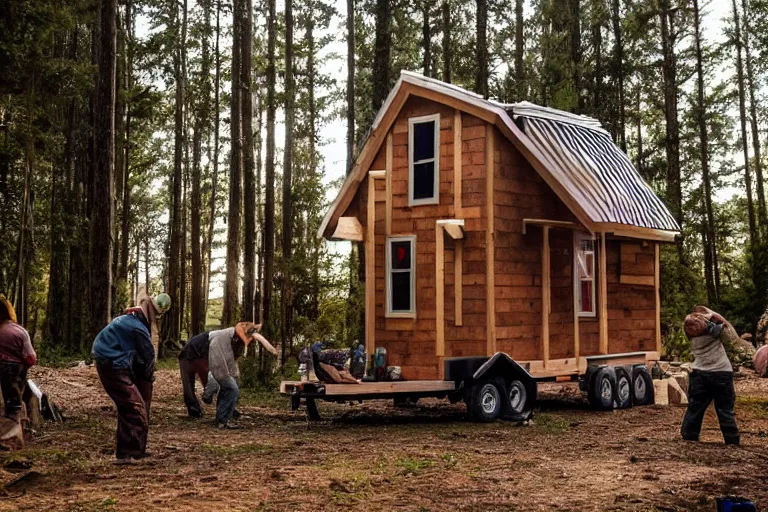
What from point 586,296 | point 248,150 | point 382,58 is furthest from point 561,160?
point 248,150

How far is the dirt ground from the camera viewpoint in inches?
311

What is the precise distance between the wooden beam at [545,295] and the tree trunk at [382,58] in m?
8.67

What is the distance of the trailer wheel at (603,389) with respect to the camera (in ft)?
53.8

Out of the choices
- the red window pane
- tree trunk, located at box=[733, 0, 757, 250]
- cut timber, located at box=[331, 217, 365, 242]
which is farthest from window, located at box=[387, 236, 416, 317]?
tree trunk, located at box=[733, 0, 757, 250]

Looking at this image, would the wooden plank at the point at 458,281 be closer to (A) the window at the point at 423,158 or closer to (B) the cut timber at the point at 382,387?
(A) the window at the point at 423,158

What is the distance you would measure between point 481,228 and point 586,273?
3.21 metres

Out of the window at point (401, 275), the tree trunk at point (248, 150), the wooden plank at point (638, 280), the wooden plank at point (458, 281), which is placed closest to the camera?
the wooden plank at point (458, 281)

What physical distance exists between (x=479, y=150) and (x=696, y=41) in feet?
90.6

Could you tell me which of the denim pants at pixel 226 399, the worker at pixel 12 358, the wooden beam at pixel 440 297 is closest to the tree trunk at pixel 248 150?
the wooden beam at pixel 440 297

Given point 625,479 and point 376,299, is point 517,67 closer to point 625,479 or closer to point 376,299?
point 376,299

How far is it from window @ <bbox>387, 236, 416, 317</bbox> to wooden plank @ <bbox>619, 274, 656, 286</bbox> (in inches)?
190

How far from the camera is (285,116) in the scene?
32.9 m

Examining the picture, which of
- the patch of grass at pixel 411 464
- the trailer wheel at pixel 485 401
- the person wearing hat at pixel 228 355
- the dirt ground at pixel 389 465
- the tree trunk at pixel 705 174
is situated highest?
the tree trunk at pixel 705 174

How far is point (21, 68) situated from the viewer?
71.3 ft
